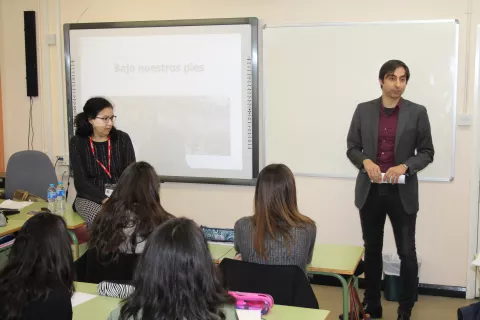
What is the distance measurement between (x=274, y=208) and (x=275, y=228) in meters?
0.09

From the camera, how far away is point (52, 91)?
5.53 metres

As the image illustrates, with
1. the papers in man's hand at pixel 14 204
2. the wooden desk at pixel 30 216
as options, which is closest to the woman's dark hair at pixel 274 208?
the wooden desk at pixel 30 216

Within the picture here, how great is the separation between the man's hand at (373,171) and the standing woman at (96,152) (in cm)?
174

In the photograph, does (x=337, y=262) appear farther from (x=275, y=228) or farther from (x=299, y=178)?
(x=299, y=178)

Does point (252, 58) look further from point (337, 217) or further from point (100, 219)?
point (100, 219)

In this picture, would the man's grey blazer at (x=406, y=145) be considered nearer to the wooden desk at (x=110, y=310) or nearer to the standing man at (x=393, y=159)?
the standing man at (x=393, y=159)

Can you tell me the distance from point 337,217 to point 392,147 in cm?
120

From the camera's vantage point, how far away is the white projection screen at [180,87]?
4.89m

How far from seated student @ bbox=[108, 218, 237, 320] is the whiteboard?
3136 millimetres

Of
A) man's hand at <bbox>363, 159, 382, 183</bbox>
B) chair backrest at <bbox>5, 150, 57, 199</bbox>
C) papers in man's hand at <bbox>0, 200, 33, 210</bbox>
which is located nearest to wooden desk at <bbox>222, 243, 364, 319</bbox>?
man's hand at <bbox>363, 159, 382, 183</bbox>

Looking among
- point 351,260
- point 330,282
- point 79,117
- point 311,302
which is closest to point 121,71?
point 79,117

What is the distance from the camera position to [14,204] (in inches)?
171

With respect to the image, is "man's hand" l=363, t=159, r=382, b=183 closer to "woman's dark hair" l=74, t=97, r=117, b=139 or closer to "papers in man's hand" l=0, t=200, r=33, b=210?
"woman's dark hair" l=74, t=97, r=117, b=139

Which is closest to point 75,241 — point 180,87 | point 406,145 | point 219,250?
point 219,250
